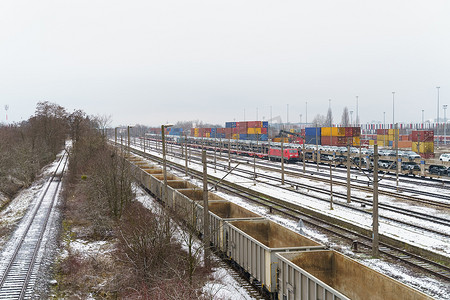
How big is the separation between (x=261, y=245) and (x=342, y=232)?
39.2 ft

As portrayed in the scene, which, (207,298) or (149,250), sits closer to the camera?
(207,298)

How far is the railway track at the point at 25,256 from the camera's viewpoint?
17.2 meters

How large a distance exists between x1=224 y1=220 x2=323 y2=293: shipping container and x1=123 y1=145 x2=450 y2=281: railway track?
509 cm

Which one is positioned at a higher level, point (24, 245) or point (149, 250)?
point (149, 250)

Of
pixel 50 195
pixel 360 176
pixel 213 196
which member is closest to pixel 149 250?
pixel 213 196

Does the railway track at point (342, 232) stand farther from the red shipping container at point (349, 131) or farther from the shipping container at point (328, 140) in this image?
the red shipping container at point (349, 131)

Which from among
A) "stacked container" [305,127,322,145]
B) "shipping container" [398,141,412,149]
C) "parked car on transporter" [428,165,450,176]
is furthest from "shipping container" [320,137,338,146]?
"parked car on transporter" [428,165,450,176]

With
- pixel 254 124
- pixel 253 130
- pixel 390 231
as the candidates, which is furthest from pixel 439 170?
pixel 254 124

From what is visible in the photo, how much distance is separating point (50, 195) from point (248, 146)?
5354cm

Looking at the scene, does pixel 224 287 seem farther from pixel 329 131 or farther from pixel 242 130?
pixel 242 130

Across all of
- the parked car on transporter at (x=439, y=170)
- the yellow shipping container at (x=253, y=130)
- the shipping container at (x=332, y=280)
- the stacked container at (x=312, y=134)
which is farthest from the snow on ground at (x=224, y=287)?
the yellow shipping container at (x=253, y=130)

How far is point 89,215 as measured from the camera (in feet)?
92.9

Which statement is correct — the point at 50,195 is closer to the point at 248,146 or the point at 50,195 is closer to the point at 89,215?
the point at 89,215

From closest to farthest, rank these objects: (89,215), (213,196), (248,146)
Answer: (213,196)
(89,215)
(248,146)
